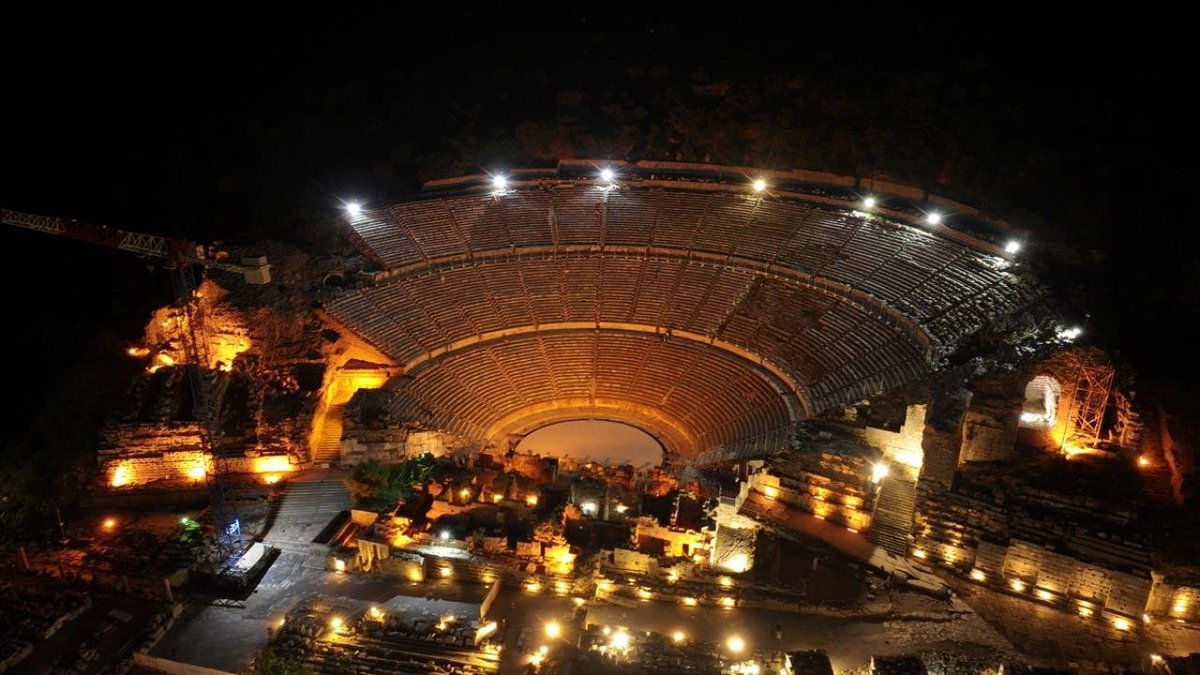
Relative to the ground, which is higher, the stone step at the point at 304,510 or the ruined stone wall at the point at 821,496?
the ruined stone wall at the point at 821,496

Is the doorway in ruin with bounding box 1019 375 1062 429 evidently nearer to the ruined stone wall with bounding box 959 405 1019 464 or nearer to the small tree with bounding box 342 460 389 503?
the ruined stone wall with bounding box 959 405 1019 464

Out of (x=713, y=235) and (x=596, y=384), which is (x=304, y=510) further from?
(x=713, y=235)

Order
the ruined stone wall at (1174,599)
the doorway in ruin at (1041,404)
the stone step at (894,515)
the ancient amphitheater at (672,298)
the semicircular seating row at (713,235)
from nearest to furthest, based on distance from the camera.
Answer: the ruined stone wall at (1174,599)
the stone step at (894,515)
the doorway in ruin at (1041,404)
the ancient amphitheater at (672,298)
the semicircular seating row at (713,235)

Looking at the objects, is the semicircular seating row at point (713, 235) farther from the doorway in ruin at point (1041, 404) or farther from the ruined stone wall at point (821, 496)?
the ruined stone wall at point (821, 496)

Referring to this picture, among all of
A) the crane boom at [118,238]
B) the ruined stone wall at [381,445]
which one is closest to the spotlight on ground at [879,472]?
the ruined stone wall at [381,445]

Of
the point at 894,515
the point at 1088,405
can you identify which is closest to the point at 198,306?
the point at 894,515
